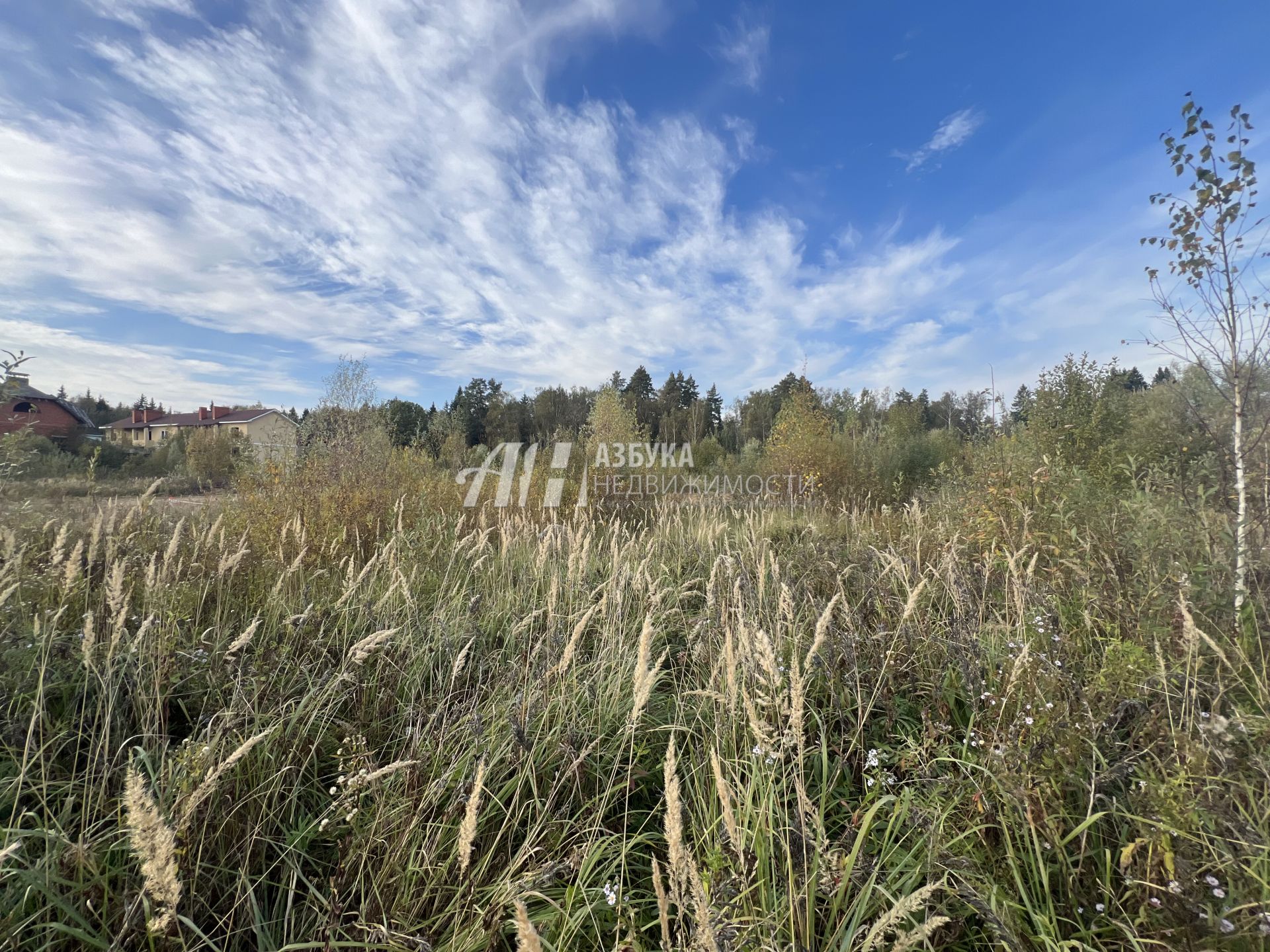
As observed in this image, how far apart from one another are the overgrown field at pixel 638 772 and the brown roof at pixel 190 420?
161 ft

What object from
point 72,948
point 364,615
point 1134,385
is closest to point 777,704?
point 72,948

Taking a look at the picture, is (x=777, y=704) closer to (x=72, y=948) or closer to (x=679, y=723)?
(x=679, y=723)

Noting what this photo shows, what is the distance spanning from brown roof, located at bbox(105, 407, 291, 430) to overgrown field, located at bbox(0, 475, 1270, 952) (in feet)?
161

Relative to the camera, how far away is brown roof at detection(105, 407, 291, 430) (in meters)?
42.0

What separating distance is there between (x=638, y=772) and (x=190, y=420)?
59.3m

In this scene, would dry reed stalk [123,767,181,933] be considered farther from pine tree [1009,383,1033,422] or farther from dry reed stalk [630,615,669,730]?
pine tree [1009,383,1033,422]

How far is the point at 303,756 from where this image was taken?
1.91 metres

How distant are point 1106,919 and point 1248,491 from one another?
2.85 meters

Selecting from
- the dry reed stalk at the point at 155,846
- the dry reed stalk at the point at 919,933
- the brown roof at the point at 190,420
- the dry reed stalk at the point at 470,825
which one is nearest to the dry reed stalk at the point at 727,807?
the dry reed stalk at the point at 919,933

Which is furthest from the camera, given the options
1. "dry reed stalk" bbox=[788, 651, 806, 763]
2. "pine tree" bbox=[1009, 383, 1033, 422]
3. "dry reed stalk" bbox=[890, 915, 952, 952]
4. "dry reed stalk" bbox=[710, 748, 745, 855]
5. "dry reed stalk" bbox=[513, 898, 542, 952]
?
"pine tree" bbox=[1009, 383, 1033, 422]

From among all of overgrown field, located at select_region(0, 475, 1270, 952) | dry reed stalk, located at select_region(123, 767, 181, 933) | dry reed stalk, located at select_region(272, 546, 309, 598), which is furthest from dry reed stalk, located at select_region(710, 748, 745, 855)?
dry reed stalk, located at select_region(272, 546, 309, 598)

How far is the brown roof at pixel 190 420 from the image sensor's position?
4203 cm

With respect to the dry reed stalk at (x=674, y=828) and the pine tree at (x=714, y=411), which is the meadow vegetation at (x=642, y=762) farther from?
the pine tree at (x=714, y=411)

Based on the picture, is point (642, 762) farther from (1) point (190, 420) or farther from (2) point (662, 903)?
(1) point (190, 420)
